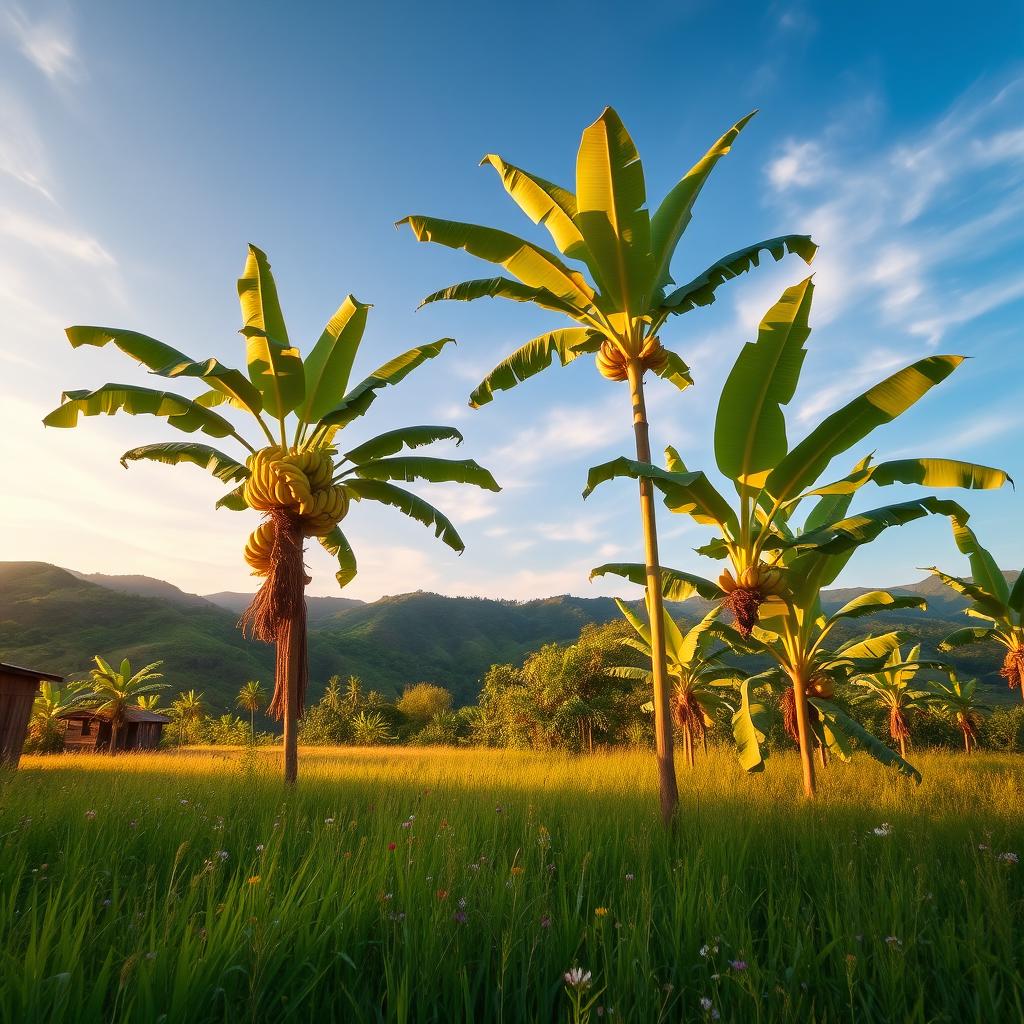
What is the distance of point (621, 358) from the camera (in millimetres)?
5918

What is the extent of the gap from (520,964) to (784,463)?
17.3 feet

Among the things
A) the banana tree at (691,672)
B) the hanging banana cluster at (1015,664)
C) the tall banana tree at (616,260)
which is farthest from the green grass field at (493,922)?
the hanging banana cluster at (1015,664)

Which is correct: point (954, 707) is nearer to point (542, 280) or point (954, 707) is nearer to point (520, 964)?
point (542, 280)

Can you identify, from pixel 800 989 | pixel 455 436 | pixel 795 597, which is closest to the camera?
pixel 800 989

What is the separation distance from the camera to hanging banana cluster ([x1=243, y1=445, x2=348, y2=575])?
7.00 meters

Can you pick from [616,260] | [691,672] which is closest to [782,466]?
[616,260]

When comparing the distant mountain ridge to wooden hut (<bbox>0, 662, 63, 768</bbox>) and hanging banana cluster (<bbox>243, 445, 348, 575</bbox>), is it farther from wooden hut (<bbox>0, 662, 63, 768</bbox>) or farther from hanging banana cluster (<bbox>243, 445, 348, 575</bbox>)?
hanging banana cluster (<bbox>243, 445, 348, 575</bbox>)

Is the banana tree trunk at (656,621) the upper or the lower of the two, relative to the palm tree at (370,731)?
upper

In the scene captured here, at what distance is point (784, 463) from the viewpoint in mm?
5938

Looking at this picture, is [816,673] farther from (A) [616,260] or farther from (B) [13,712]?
(B) [13,712]

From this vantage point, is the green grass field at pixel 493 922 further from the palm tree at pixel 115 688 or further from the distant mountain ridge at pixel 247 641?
the distant mountain ridge at pixel 247 641

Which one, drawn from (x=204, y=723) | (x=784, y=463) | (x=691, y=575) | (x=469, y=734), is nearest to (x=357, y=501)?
(x=691, y=575)

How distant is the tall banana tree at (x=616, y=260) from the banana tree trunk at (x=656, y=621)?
0.03 feet

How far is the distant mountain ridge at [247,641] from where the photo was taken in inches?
2434
